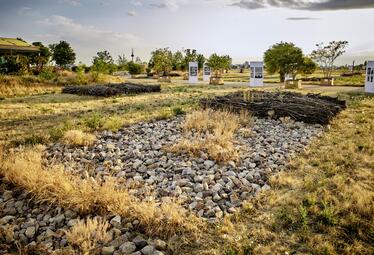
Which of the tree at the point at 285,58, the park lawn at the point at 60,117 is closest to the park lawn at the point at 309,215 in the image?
the park lawn at the point at 60,117

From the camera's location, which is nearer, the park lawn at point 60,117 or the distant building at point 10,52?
the park lawn at point 60,117

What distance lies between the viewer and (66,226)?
4297 mm

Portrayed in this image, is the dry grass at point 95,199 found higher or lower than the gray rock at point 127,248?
higher

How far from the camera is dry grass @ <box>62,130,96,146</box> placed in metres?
7.62

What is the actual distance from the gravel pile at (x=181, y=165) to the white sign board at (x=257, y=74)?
1880cm

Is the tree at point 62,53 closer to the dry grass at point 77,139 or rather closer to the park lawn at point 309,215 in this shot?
the dry grass at point 77,139

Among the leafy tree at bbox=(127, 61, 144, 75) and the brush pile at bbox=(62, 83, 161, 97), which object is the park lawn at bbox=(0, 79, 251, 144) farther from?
the leafy tree at bbox=(127, 61, 144, 75)

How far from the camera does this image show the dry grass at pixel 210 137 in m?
6.78

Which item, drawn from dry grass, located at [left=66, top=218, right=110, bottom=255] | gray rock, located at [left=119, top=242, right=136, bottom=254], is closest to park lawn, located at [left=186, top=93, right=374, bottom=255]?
gray rock, located at [left=119, top=242, right=136, bottom=254]

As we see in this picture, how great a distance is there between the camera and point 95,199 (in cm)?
461

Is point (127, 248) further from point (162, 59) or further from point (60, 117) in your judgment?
point (162, 59)

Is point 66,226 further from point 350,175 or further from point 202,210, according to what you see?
point 350,175

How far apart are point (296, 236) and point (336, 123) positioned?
7618 millimetres

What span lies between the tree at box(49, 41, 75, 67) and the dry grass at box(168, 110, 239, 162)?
1643 inches
